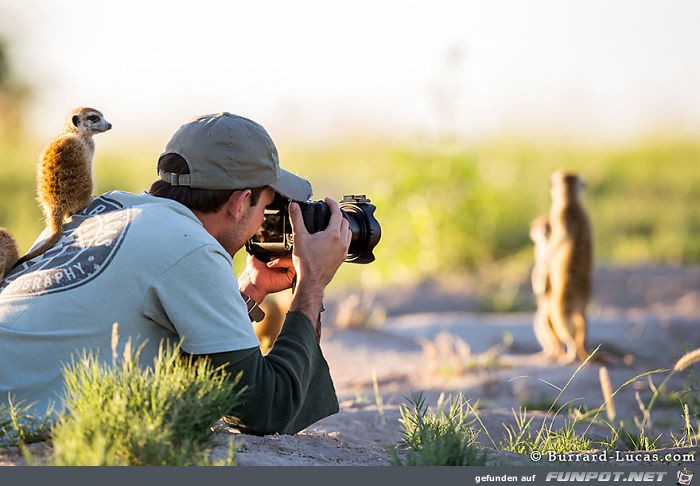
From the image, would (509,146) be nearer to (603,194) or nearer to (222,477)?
(603,194)

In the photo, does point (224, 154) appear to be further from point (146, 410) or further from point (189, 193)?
point (146, 410)

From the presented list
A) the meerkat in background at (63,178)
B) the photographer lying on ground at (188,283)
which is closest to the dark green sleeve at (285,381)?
the photographer lying on ground at (188,283)

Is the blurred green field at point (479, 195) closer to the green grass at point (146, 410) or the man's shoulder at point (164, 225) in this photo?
the man's shoulder at point (164, 225)

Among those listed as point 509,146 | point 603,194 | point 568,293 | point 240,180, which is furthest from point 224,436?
point 509,146

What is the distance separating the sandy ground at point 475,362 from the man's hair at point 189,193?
79 cm

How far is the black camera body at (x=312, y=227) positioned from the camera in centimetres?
355

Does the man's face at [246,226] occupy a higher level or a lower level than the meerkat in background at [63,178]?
lower

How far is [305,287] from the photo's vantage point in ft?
11.3

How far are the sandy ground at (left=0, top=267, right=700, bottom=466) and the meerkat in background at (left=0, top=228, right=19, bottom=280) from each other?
0.93 m

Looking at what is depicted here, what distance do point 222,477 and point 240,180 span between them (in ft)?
3.37

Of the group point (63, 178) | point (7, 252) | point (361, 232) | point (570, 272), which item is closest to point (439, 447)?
point (361, 232)

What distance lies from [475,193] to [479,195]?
94mm

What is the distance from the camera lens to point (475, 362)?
24.2 ft

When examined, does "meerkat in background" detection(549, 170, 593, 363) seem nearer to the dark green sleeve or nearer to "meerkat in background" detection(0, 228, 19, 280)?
the dark green sleeve
